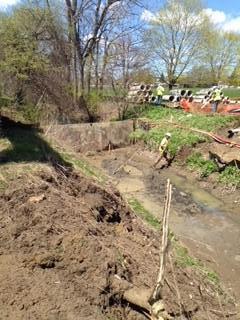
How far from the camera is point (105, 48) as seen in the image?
74.7 feet

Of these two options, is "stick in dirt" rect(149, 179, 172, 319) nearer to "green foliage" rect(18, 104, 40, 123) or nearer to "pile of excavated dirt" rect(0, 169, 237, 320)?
"pile of excavated dirt" rect(0, 169, 237, 320)

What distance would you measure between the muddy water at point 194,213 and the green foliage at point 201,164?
0.59 meters

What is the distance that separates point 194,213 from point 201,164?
4.16 meters

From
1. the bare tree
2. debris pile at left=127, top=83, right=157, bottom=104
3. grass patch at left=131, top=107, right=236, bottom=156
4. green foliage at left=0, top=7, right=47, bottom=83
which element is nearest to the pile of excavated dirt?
green foliage at left=0, top=7, right=47, bottom=83

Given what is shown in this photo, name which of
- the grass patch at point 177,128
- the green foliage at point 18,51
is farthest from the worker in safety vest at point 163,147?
the green foliage at point 18,51

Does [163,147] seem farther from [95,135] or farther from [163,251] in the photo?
[163,251]

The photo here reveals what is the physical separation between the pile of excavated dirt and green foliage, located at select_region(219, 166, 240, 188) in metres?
6.33

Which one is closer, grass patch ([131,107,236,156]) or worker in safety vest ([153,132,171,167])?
worker in safety vest ([153,132,171,167])

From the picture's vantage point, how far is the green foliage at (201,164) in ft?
50.5

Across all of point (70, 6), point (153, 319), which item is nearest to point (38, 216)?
point (153, 319)

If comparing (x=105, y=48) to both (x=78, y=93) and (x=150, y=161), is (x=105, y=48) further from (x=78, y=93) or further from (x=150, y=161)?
(x=150, y=161)

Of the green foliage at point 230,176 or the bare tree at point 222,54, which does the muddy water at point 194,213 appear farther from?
the bare tree at point 222,54

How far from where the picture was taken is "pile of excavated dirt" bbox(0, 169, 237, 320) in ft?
15.8

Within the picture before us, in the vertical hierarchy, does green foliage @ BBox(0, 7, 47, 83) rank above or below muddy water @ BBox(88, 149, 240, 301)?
above
